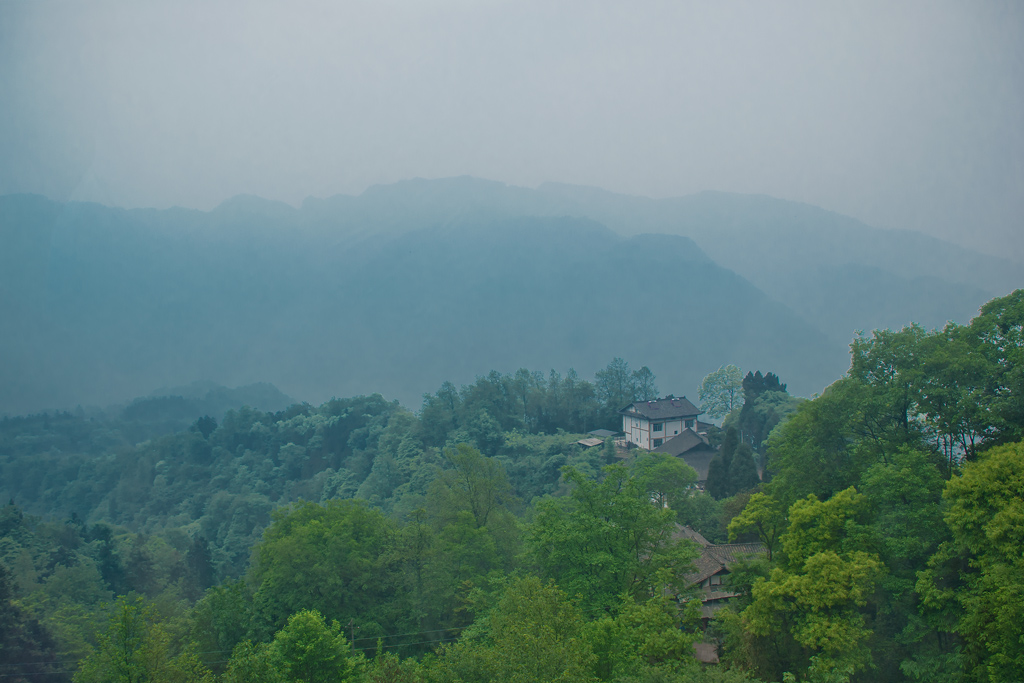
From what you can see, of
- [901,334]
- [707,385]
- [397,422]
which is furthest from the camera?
[707,385]

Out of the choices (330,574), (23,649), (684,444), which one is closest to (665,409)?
(684,444)

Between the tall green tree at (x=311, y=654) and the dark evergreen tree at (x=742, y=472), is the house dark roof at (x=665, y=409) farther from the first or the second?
the tall green tree at (x=311, y=654)

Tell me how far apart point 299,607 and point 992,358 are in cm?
2299

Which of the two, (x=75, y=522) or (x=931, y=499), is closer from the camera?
(x=931, y=499)

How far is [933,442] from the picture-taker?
653 inches

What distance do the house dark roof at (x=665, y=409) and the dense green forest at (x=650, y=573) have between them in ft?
39.3

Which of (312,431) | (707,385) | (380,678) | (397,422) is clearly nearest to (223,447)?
(312,431)

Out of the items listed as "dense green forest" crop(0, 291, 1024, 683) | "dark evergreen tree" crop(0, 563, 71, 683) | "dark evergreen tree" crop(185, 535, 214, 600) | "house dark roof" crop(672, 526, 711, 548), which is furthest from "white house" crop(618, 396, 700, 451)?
"dark evergreen tree" crop(0, 563, 71, 683)

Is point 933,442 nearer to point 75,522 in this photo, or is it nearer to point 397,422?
point 397,422

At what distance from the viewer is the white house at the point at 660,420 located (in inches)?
1748

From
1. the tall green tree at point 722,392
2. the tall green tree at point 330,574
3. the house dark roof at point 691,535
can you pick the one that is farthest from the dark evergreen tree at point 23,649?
the tall green tree at point 722,392

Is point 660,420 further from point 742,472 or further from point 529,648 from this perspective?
point 529,648

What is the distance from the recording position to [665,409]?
148 feet

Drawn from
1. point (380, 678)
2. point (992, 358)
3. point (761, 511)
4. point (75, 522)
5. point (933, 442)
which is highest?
point (992, 358)
